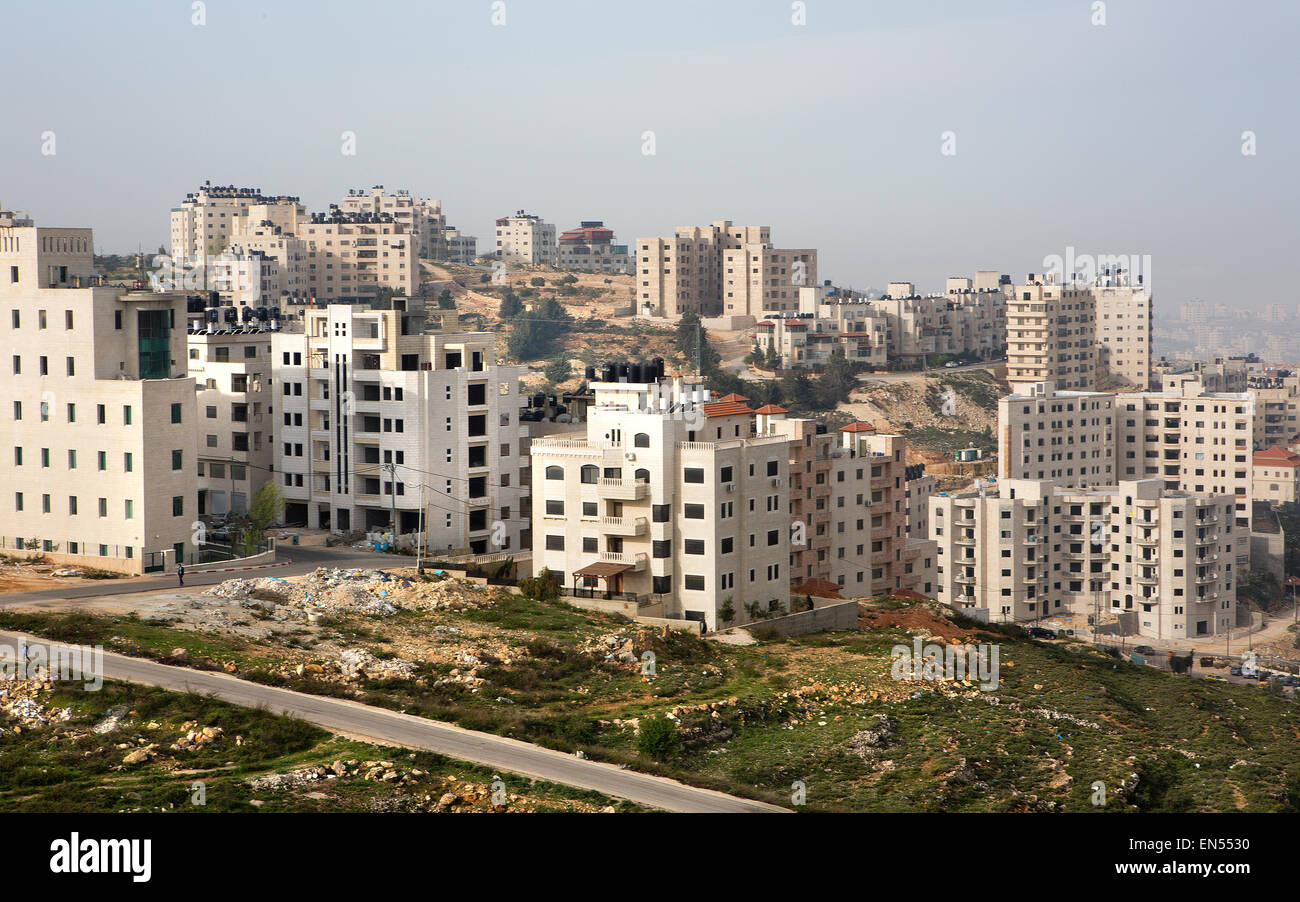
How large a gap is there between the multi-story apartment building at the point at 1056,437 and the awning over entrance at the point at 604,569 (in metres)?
71.3

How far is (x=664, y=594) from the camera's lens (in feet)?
153

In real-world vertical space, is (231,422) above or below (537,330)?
below

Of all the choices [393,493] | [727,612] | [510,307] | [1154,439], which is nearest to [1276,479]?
[1154,439]

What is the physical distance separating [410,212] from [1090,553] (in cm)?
11736

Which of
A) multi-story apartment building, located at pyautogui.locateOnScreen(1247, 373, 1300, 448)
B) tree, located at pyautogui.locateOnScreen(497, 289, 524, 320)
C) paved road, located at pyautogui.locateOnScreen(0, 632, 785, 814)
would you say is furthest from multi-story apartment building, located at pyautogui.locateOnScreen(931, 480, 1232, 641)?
tree, located at pyautogui.locateOnScreen(497, 289, 524, 320)

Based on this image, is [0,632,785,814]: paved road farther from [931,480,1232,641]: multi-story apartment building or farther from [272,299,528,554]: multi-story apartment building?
[931,480,1232,641]: multi-story apartment building

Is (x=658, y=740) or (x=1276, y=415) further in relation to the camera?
(x=1276, y=415)

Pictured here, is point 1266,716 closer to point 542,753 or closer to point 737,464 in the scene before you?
point 737,464

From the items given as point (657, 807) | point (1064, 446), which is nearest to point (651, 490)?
point (657, 807)

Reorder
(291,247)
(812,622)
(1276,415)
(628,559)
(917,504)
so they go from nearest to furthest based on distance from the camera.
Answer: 1. (628,559)
2. (812,622)
3. (917,504)
4. (291,247)
5. (1276,415)

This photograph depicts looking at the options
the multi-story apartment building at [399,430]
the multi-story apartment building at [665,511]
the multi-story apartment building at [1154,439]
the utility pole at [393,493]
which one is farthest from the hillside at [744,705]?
the multi-story apartment building at [1154,439]

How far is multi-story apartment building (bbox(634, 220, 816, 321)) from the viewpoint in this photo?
162m

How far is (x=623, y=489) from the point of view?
154ft

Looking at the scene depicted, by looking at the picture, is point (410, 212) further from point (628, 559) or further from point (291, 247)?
point (628, 559)
